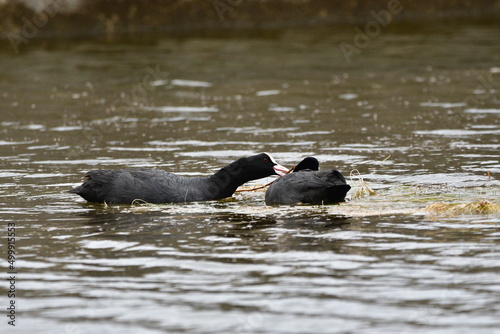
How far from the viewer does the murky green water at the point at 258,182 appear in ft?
22.7

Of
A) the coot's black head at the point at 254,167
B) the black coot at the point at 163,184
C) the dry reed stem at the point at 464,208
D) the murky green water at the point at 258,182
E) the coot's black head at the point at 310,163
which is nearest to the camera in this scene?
the murky green water at the point at 258,182

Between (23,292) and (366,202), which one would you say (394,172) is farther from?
(23,292)

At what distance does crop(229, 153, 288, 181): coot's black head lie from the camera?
1148 cm

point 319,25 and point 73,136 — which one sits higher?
point 319,25

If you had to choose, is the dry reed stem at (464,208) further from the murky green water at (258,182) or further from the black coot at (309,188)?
the black coot at (309,188)

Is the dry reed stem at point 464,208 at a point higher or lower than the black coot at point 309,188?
lower

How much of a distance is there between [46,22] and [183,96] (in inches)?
375

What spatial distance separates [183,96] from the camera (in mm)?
20641

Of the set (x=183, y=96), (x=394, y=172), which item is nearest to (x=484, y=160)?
(x=394, y=172)

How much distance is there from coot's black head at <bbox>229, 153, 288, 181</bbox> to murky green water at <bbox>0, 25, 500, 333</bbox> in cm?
53

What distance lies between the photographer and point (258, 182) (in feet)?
42.5

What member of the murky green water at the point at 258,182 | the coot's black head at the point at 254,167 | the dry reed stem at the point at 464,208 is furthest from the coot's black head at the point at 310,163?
the dry reed stem at the point at 464,208

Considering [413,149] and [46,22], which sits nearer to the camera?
[413,149]

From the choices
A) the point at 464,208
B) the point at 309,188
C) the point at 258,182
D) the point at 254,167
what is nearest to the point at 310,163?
the point at 254,167
